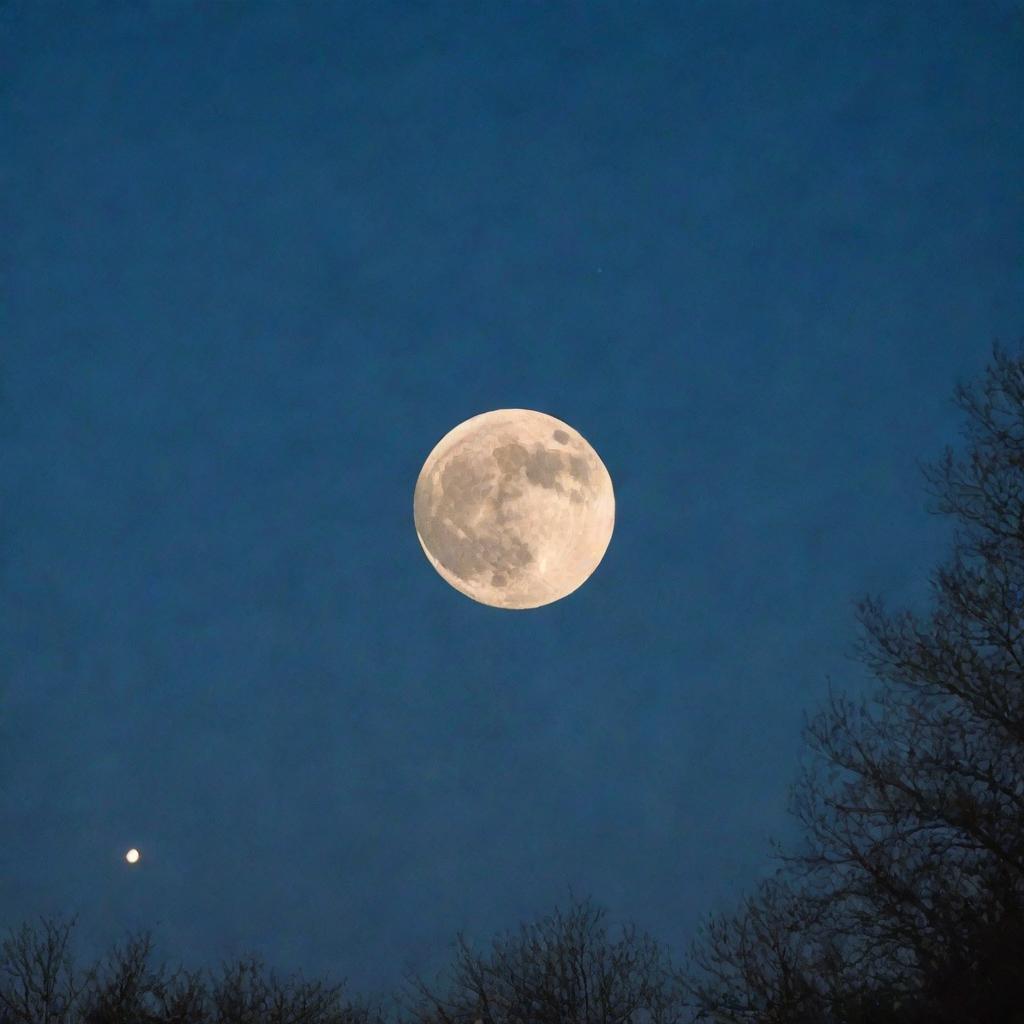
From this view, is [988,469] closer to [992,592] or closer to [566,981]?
[992,592]

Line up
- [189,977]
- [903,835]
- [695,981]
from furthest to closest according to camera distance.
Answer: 1. [189,977]
2. [695,981]
3. [903,835]

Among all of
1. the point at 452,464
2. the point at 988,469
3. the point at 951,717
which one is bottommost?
the point at 951,717

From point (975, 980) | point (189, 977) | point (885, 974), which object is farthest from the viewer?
point (189, 977)

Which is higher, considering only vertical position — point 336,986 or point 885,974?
point 336,986

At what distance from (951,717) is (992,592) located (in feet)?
6.44

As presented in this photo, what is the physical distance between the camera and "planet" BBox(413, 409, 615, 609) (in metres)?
16.6

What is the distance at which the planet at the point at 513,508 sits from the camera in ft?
54.5

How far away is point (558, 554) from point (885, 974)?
8336 mm

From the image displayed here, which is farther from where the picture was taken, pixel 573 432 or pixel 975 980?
pixel 573 432

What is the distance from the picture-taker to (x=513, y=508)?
54.1ft

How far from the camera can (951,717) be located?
14.4m

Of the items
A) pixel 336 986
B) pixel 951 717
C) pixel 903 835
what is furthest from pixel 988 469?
pixel 336 986

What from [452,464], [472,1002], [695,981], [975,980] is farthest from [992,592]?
[472,1002]

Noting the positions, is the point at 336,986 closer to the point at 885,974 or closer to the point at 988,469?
the point at 885,974
